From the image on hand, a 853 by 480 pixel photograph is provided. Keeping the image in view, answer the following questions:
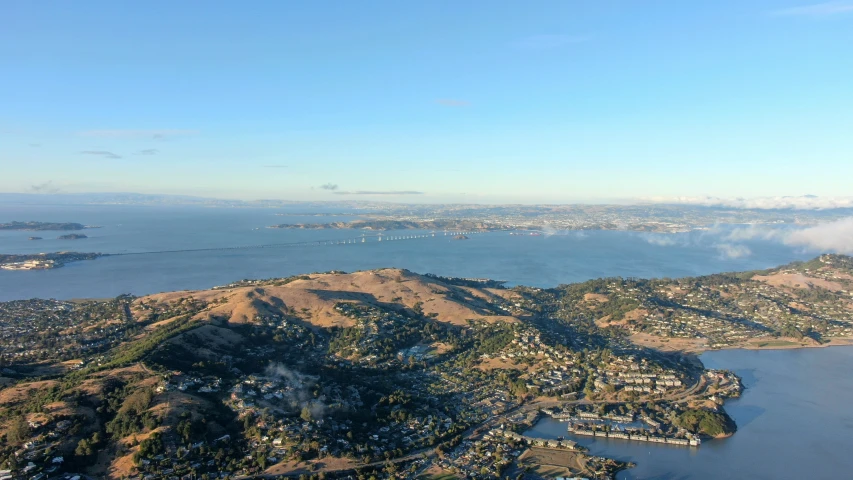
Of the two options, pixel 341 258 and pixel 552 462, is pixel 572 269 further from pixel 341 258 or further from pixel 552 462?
pixel 552 462

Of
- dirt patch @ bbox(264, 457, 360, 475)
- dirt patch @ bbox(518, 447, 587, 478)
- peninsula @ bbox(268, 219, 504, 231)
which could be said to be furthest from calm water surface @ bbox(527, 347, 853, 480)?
peninsula @ bbox(268, 219, 504, 231)

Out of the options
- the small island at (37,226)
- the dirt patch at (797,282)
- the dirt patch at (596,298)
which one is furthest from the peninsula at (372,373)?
the small island at (37,226)

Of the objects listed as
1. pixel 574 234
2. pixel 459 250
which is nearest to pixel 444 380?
pixel 459 250

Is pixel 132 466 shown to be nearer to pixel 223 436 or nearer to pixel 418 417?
pixel 223 436

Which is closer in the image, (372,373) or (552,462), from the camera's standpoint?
(552,462)

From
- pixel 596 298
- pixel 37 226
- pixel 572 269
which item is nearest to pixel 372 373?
pixel 596 298

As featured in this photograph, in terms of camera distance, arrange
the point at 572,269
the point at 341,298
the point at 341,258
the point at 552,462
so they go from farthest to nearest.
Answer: the point at 341,258
the point at 572,269
the point at 341,298
the point at 552,462
